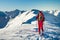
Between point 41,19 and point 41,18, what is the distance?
2.87 ft

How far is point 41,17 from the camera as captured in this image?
529 feet

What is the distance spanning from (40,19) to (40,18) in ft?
4.04

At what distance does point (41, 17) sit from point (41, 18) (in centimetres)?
87

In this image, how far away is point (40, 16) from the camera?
162 meters

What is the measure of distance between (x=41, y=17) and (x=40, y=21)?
4294 mm

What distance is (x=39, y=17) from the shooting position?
531 feet

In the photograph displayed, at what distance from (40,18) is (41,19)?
1058 millimetres

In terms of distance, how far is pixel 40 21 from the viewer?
164250 mm

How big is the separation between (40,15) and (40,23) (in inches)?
250

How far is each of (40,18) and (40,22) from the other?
3.92 metres

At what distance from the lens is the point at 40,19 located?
163m

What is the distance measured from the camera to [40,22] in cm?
16450

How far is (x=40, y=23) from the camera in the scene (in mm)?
165125

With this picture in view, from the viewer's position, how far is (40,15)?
16262 centimetres
